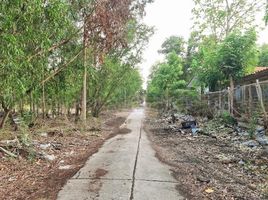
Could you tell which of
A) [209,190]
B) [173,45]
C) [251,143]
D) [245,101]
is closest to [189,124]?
[245,101]

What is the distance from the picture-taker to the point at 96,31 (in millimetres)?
13047

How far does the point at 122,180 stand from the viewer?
6.47 metres

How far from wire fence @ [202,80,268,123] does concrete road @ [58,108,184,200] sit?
4206 millimetres

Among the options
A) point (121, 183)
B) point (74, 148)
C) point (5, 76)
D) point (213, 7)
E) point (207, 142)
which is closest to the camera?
point (121, 183)

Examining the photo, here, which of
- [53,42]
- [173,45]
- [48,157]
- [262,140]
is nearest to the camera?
[48,157]

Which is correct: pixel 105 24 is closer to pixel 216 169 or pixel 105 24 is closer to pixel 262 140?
pixel 262 140

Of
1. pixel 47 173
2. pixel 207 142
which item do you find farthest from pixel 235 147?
pixel 47 173

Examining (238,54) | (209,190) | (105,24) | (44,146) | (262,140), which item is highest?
(105,24)

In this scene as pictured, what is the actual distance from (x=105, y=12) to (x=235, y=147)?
6.12 m

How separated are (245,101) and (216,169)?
21.9 ft

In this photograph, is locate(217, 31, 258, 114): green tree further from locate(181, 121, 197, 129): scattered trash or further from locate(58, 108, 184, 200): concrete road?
locate(58, 108, 184, 200): concrete road

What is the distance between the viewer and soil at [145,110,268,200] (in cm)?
594

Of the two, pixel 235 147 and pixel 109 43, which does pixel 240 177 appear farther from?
pixel 109 43

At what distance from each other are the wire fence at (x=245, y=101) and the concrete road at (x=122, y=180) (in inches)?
166
